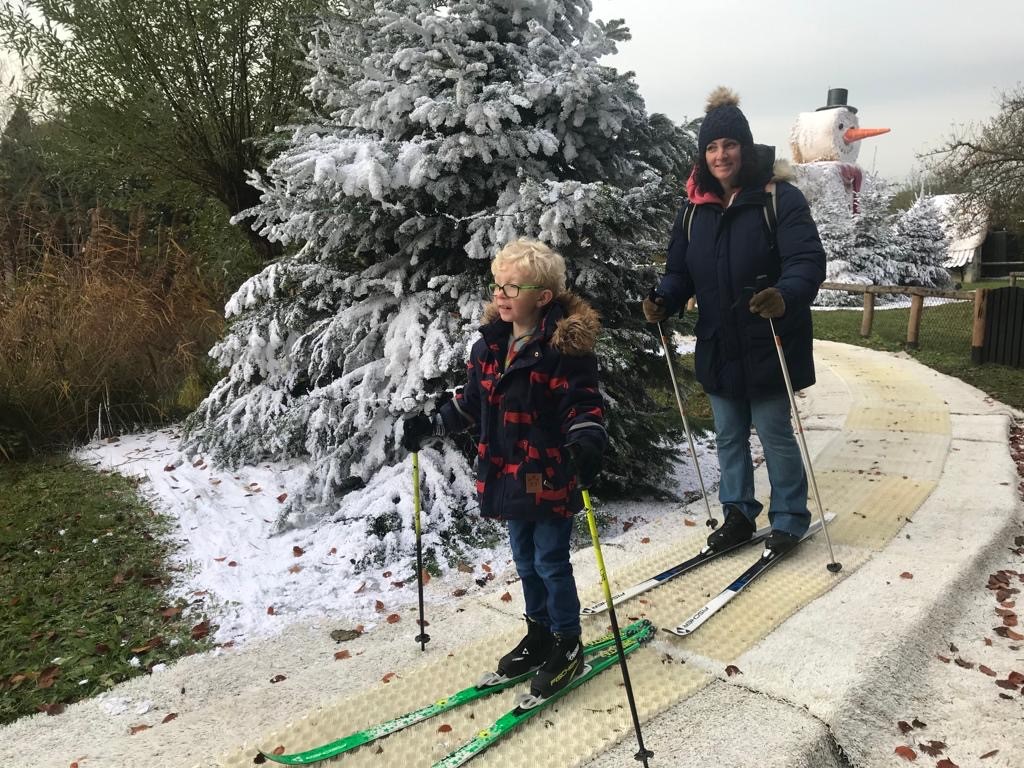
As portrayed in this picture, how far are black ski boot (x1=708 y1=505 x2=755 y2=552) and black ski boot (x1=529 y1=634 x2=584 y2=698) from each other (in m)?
1.38

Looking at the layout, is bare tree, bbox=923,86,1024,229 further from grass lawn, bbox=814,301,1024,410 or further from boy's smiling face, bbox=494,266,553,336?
boy's smiling face, bbox=494,266,553,336

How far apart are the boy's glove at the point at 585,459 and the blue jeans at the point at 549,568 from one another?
31 centimetres

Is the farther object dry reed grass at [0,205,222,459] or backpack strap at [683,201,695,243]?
dry reed grass at [0,205,222,459]

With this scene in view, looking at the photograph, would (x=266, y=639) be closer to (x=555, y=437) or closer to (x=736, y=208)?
(x=555, y=437)

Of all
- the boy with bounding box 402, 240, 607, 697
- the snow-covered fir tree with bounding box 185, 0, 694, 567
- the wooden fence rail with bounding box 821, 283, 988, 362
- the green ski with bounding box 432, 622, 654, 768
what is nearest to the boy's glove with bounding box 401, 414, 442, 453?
the boy with bounding box 402, 240, 607, 697

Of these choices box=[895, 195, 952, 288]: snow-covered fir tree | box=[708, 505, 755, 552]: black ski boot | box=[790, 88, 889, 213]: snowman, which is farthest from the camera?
box=[790, 88, 889, 213]: snowman

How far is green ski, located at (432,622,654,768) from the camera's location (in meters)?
2.27

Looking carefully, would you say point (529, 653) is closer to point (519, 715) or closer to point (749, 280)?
point (519, 715)

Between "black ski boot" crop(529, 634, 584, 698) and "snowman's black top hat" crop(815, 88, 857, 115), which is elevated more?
"snowman's black top hat" crop(815, 88, 857, 115)

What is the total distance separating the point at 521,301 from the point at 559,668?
140cm

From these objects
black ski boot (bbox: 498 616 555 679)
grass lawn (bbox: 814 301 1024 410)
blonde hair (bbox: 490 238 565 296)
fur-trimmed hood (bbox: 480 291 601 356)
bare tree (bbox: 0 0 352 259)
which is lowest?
black ski boot (bbox: 498 616 555 679)

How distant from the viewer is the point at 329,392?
4.48 meters

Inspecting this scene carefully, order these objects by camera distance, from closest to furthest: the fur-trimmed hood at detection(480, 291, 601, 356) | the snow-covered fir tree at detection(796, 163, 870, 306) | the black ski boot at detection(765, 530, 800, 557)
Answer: the fur-trimmed hood at detection(480, 291, 601, 356), the black ski boot at detection(765, 530, 800, 557), the snow-covered fir tree at detection(796, 163, 870, 306)

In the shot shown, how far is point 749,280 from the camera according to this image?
141 inches
